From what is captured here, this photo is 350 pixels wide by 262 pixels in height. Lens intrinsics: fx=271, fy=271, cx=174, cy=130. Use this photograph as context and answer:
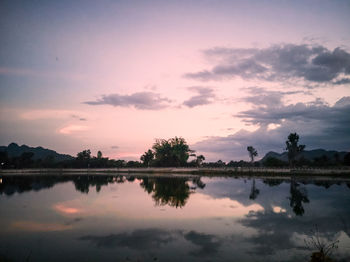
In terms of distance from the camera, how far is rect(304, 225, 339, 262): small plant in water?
39.2ft

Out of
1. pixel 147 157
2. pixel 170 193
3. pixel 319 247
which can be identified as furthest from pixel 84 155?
pixel 319 247

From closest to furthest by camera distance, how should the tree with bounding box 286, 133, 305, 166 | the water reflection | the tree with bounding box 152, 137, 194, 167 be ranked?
the water reflection
the tree with bounding box 286, 133, 305, 166
the tree with bounding box 152, 137, 194, 167

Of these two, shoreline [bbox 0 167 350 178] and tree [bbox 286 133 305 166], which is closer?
shoreline [bbox 0 167 350 178]

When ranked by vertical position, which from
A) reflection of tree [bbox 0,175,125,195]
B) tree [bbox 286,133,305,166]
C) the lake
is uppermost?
tree [bbox 286,133,305,166]

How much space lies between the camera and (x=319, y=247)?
1444 centimetres

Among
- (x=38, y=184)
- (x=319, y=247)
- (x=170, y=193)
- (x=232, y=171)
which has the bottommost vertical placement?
(x=38, y=184)

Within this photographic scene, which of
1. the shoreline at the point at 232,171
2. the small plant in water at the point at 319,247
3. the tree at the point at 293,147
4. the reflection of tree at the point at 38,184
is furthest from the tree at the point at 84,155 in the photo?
the small plant in water at the point at 319,247

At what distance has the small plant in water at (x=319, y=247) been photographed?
1195 cm

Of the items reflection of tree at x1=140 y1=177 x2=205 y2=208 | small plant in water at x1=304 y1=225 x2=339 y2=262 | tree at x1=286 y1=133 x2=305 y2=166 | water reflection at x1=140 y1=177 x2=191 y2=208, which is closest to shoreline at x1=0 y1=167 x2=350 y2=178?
tree at x1=286 y1=133 x2=305 y2=166

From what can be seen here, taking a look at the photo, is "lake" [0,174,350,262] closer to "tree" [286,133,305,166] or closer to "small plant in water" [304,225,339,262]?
"small plant in water" [304,225,339,262]

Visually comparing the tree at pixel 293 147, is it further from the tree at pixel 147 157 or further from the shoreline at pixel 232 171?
the tree at pixel 147 157

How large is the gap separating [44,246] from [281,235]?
46.8ft

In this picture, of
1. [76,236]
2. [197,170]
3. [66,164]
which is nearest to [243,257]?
[76,236]

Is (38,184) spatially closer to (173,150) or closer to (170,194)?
(170,194)
